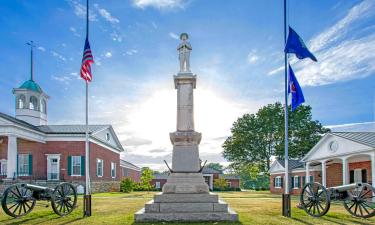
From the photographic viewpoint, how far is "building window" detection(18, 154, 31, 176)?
2750 cm

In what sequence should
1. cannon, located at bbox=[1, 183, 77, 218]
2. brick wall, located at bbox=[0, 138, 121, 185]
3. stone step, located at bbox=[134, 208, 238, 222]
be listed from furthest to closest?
brick wall, located at bbox=[0, 138, 121, 185] < cannon, located at bbox=[1, 183, 77, 218] < stone step, located at bbox=[134, 208, 238, 222]

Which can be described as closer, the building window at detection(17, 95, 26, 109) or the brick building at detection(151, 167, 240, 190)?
the building window at detection(17, 95, 26, 109)

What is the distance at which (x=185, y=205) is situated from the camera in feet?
32.1

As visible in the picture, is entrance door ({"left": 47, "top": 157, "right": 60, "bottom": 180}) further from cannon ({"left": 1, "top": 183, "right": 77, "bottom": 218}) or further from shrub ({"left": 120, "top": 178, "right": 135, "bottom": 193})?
cannon ({"left": 1, "top": 183, "right": 77, "bottom": 218})

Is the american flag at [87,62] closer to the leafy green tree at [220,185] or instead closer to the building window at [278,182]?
the building window at [278,182]

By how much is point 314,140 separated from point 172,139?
129 feet

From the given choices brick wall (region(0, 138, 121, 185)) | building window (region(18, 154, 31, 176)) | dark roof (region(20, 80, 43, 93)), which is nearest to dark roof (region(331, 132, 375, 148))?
brick wall (region(0, 138, 121, 185))

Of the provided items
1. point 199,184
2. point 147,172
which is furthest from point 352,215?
point 147,172

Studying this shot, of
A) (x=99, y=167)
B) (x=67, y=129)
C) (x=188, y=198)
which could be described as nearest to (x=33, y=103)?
(x=67, y=129)

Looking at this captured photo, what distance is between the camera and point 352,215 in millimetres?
11617

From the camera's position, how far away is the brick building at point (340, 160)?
21391 millimetres

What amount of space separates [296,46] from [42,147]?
76.7 feet

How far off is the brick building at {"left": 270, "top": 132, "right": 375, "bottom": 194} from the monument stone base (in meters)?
13.8

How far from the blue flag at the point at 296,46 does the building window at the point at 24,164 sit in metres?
23.4
